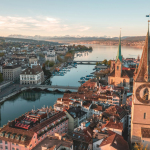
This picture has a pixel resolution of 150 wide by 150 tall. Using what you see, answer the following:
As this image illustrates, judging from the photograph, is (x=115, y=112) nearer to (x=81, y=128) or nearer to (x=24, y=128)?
(x=81, y=128)

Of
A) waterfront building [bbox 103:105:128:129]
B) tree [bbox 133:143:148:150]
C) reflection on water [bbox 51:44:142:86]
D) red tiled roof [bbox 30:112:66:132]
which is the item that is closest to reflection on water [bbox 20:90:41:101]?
reflection on water [bbox 51:44:142:86]

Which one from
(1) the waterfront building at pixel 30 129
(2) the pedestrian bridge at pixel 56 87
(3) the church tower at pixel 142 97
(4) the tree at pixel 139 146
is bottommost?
(2) the pedestrian bridge at pixel 56 87

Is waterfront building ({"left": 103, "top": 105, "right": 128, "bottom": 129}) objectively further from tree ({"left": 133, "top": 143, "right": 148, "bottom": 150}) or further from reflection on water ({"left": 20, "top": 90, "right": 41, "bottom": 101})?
reflection on water ({"left": 20, "top": 90, "right": 41, "bottom": 101})

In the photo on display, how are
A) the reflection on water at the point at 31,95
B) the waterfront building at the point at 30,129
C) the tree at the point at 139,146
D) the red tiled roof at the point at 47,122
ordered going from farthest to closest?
the reflection on water at the point at 31,95
the red tiled roof at the point at 47,122
the waterfront building at the point at 30,129
the tree at the point at 139,146

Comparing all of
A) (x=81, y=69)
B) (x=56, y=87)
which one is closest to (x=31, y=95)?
(x=56, y=87)

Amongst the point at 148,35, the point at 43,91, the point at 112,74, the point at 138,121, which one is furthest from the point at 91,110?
the point at 43,91

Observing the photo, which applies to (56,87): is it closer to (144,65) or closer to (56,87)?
(56,87)

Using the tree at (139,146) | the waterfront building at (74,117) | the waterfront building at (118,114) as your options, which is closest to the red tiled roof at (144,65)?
the tree at (139,146)

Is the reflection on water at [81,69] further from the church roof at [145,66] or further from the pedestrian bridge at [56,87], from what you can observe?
the church roof at [145,66]

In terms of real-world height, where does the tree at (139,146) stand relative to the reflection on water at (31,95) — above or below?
above

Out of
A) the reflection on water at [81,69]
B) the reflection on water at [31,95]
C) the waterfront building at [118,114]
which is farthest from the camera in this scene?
the reflection on water at [81,69]
